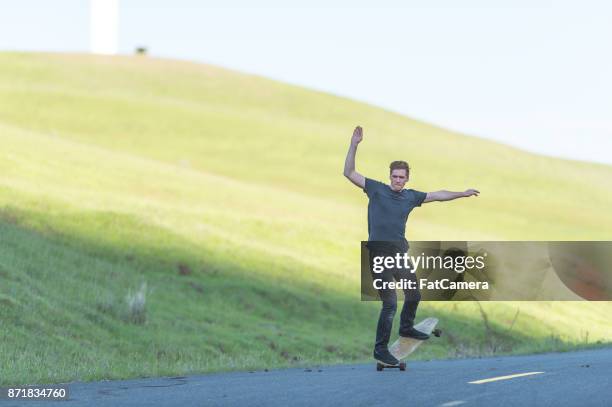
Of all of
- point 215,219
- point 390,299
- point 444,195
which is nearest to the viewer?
point 390,299

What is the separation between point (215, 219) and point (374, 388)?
4335cm

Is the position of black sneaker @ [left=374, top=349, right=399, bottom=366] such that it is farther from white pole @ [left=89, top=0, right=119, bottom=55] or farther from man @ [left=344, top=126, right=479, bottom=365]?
white pole @ [left=89, top=0, right=119, bottom=55]

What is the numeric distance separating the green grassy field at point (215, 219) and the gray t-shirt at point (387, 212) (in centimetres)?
327

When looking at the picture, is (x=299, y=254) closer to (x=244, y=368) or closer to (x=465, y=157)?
(x=244, y=368)

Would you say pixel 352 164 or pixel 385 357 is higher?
pixel 352 164

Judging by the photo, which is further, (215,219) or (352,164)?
(215,219)

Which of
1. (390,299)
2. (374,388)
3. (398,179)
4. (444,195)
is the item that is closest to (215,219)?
(444,195)

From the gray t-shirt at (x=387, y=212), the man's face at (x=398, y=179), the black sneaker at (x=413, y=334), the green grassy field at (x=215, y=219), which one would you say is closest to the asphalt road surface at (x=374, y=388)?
the black sneaker at (x=413, y=334)

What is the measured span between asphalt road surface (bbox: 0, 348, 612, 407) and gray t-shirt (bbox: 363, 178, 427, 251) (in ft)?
5.06

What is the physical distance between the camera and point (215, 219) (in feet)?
183

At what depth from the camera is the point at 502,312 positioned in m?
48.8

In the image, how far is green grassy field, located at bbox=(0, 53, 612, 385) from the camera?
30.1 meters

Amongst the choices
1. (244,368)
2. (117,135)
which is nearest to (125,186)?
(117,135)

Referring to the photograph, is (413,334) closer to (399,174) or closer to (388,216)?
(388,216)
